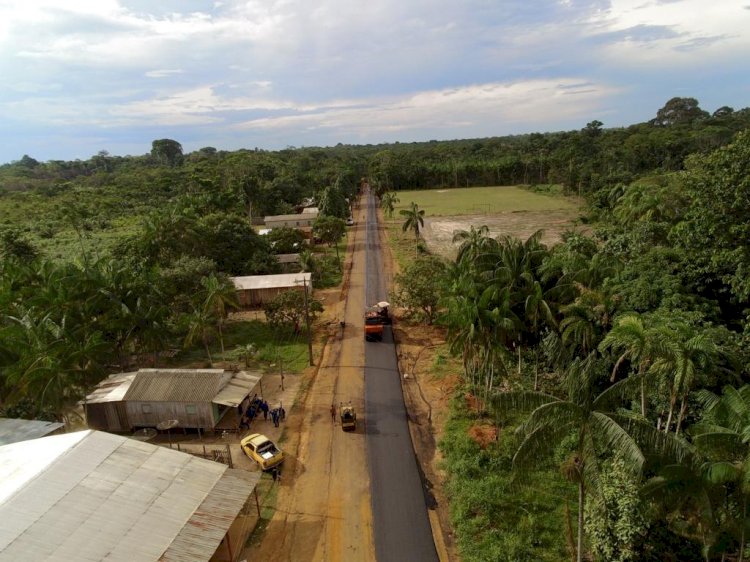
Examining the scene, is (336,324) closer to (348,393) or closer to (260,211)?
(348,393)

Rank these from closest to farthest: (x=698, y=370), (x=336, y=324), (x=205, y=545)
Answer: (x=205, y=545) < (x=698, y=370) < (x=336, y=324)

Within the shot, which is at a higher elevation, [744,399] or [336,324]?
[744,399]

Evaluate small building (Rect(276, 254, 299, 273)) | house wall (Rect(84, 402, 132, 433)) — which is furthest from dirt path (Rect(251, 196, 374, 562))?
small building (Rect(276, 254, 299, 273))

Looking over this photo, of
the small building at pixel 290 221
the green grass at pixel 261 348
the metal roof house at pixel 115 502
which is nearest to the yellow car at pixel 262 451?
the metal roof house at pixel 115 502

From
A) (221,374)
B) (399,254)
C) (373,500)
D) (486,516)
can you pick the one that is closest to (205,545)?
(373,500)

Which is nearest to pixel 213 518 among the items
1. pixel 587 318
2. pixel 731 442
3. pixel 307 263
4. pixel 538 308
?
pixel 731 442

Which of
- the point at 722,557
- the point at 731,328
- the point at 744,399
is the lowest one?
the point at 722,557
